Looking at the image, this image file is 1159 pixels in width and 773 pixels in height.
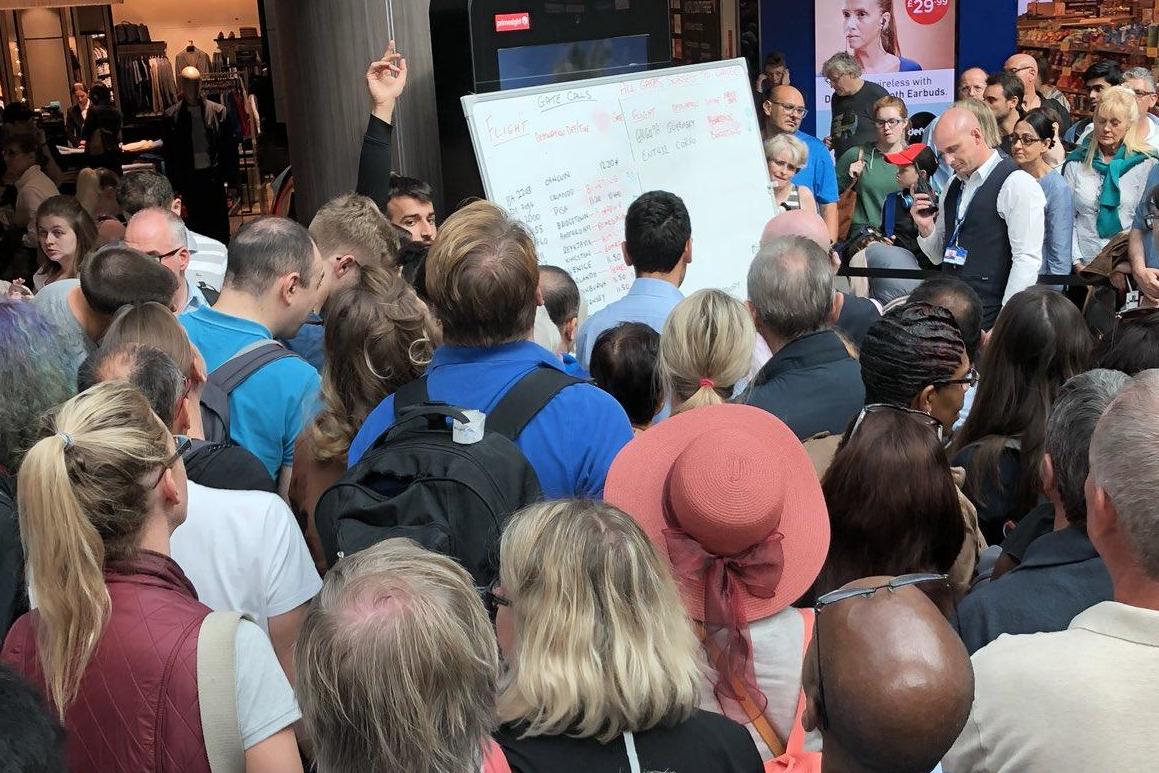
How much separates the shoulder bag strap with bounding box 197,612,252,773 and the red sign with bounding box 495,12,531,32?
381 centimetres

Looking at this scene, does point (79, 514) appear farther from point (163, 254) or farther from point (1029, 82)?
point (1029, 82)

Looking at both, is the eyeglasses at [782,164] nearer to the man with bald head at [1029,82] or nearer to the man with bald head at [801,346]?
the man with bald head at [801,346]

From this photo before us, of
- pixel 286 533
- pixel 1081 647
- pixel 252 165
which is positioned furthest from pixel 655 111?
pixel 252 165

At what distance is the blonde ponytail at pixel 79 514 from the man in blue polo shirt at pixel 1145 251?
4078 mm

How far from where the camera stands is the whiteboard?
4.69 metres

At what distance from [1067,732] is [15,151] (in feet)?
25.3

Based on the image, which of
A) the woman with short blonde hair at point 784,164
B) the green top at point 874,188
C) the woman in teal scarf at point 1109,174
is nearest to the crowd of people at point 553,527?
the woman with short blonde hair at point 784,164

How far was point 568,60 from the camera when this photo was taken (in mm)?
5207

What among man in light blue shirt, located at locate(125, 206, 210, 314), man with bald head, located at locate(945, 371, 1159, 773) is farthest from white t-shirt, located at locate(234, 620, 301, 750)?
man in light blue shirt, located at locate(125, 206, 210, 314)

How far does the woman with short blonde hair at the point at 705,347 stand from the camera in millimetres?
2891

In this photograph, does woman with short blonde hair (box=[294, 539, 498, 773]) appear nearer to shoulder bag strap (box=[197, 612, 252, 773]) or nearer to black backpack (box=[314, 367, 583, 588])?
shoulder bag strap (box=[197, 612, 252, 773])

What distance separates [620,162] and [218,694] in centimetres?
373

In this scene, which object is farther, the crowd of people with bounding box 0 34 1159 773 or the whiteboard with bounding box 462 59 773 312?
the whiteboard with bounding box 462 59 773 312

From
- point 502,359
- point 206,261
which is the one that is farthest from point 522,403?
point 206,261
